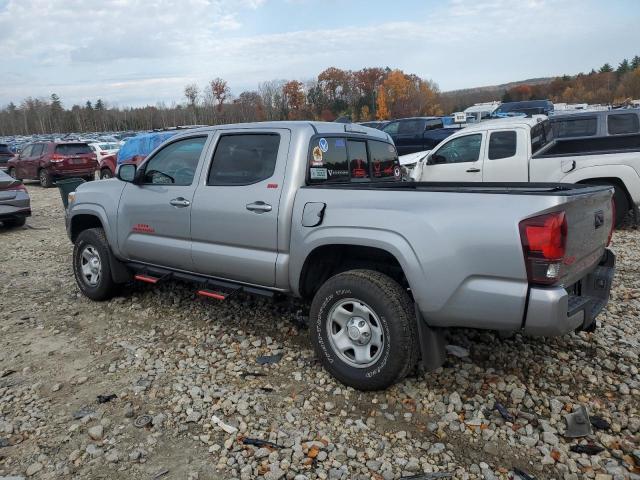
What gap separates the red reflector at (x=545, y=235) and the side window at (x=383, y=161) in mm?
2049

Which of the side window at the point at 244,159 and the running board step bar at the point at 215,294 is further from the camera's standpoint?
A: the running board step bar at the point at 215,294

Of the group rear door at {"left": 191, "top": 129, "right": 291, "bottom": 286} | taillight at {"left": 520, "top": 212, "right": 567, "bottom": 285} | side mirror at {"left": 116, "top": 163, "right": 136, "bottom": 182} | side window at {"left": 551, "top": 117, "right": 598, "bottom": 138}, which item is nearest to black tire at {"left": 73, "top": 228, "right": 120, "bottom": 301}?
side mirror at {"left": 116, "top": 163, "right": 136, "bottom": 182}

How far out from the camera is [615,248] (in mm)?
6930

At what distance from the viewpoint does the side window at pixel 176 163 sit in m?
4.54

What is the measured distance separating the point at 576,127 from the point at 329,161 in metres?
7.85

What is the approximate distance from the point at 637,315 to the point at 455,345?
6.40 feet

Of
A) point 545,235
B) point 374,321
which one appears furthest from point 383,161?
point 545,235

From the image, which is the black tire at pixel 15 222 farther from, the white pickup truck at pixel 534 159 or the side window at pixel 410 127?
the side window at pixel 410 127

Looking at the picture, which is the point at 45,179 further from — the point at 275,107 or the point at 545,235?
the point at 275,107

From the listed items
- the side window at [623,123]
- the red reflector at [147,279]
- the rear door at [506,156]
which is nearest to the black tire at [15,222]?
the red reflector at [147,279]

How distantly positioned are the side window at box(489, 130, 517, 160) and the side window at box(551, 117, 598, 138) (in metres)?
1.96

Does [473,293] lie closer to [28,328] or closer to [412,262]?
[412,262]

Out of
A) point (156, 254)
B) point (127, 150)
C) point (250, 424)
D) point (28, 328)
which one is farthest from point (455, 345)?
point (127, 150)

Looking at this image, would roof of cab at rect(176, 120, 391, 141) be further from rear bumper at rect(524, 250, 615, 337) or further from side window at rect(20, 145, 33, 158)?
side window at rect(20, 145, 33, 158)
